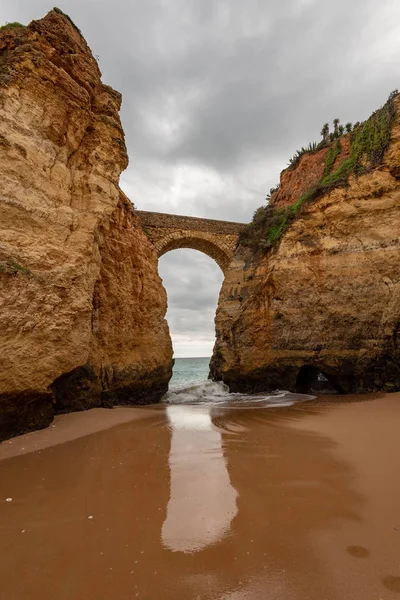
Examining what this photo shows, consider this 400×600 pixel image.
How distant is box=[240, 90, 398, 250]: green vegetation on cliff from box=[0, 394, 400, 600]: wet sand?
28.6 feet

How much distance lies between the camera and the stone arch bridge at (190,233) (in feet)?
54.2

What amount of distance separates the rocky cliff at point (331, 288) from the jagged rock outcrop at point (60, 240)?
459cm

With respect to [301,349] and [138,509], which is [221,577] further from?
[301,349]

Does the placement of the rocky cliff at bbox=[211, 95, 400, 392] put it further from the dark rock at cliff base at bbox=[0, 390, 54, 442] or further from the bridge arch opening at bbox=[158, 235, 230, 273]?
the dark rock at cliff base at bbox=[0, 390, 54, 442]

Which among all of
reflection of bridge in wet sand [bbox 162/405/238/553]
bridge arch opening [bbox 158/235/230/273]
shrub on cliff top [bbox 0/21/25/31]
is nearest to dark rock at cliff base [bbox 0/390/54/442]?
reflection of bridge in wet sand [bbox 162/405/238/553]

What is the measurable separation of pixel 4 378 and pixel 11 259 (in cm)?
171

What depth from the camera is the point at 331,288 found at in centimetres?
1044

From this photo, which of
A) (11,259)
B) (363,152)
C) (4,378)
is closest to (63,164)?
(11,259)

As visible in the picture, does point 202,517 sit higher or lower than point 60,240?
lower

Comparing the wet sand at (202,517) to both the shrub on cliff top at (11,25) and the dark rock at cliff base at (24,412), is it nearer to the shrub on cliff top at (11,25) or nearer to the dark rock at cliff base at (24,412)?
the dark rock at cliff base at (24,412)

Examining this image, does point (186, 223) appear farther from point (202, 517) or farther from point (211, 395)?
point (202, 517)

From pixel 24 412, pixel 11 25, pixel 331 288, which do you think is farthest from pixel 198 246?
pixel 24 412

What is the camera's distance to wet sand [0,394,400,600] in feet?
6.14

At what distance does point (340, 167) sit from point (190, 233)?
773 cm
